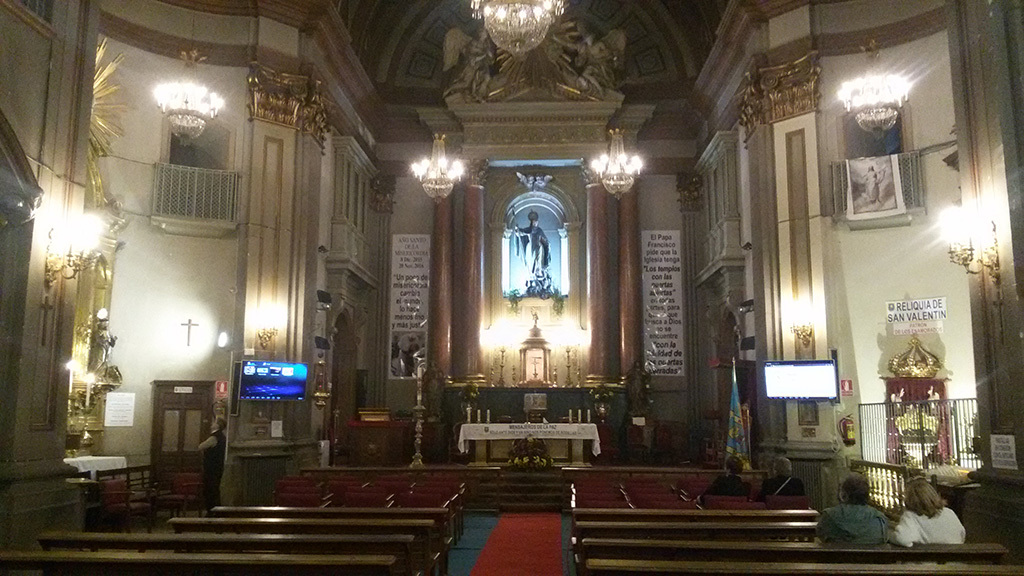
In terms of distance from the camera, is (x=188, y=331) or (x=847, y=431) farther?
(x=188, y=331)

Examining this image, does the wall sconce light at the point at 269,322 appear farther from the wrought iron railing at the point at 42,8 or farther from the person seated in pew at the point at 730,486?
the person seated in pew at the point at 730,486

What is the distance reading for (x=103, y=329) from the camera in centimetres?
1298

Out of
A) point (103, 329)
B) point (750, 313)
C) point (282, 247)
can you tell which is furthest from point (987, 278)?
point (103, 329)

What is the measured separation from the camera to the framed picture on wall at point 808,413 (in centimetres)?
1279

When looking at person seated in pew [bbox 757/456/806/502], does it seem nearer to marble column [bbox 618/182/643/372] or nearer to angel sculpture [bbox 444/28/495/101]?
marble column [bbox 618/182/643/372]

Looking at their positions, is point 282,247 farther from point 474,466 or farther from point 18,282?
point 18,282

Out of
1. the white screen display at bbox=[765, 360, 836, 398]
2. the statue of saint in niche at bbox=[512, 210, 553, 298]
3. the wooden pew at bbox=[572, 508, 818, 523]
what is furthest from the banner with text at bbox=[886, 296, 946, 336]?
the statue of saint in niche at bbox=[512, 210, 553, 298]

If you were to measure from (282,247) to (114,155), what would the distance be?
3.13 meters

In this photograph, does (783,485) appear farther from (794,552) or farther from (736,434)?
(736,434)

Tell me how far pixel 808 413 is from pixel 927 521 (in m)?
7.53

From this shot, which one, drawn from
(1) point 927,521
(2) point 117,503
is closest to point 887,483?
(1) point 927,521

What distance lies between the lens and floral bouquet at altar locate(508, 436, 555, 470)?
1448cm

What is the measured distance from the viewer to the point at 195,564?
4.88 meters

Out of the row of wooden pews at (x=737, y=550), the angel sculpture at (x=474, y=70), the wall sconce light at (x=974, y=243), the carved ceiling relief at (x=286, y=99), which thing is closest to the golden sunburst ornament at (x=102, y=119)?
the carved ceiling relief at (x=286, y=99)
